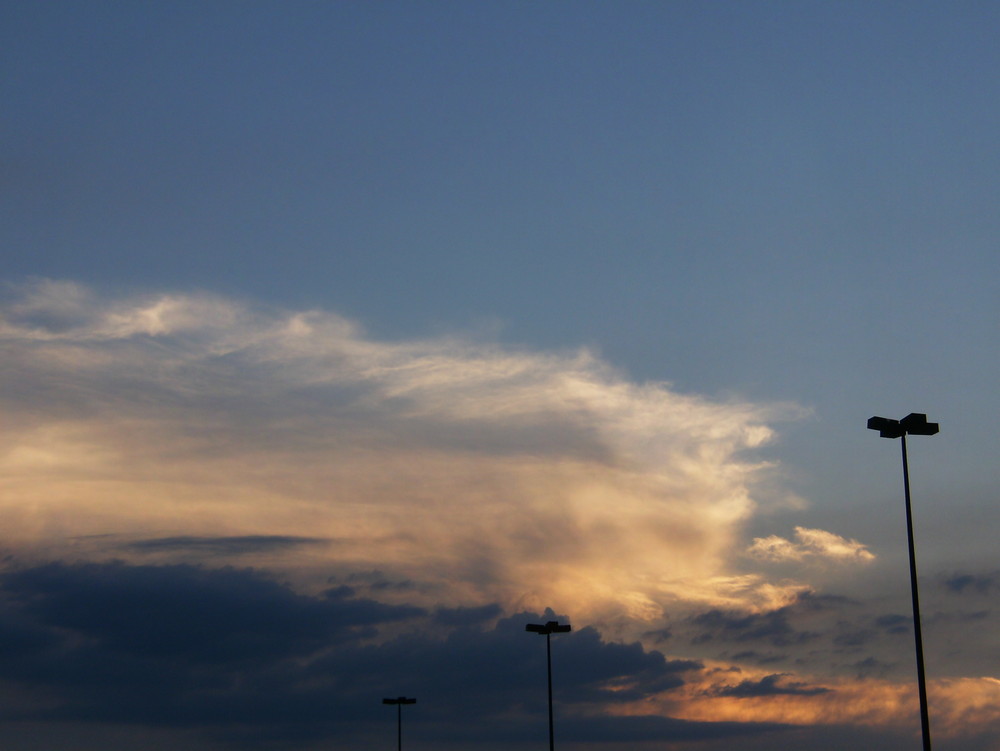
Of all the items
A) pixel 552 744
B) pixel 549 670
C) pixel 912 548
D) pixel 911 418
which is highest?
pixel 911 418

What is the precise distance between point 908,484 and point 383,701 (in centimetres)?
4344

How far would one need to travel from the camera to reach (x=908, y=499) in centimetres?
3234

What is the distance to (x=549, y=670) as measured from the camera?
1945 inches

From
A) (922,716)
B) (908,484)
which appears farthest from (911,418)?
(922,716)

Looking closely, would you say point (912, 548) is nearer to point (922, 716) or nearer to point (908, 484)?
point (908, 484)

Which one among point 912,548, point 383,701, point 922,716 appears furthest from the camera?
point 383,701

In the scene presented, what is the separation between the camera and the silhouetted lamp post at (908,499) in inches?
1176

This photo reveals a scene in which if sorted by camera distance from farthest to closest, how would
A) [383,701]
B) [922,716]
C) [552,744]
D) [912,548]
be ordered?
1. [383,701]
2. [552,744]
3. [912,548]
4. [922,716]

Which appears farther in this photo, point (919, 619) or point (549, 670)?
point (549, 670)

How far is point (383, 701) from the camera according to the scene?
6725 centimetres

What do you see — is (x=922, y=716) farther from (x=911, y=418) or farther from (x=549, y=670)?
(x=549, y=670)

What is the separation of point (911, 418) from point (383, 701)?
44.0 m

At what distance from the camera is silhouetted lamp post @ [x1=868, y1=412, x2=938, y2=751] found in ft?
98.0

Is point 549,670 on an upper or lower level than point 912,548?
lower
